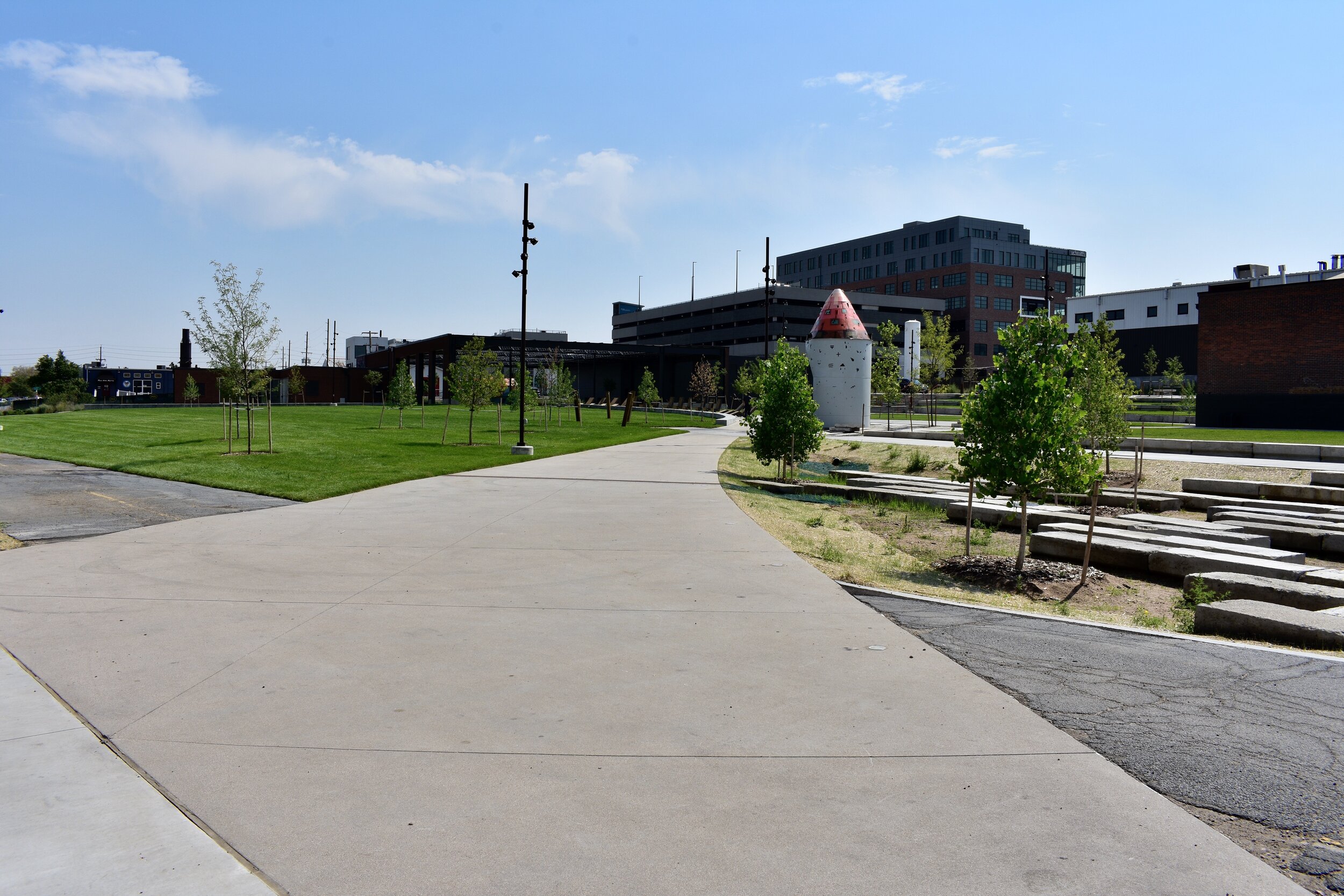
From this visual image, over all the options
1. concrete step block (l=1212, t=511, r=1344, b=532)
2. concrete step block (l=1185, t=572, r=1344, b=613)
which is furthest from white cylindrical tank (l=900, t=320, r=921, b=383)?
concrete step block (l=1185, t=572, r=1344, b=613)

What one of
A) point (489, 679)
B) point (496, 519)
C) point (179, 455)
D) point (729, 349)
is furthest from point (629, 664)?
point (729, 349)

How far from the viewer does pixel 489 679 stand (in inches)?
226

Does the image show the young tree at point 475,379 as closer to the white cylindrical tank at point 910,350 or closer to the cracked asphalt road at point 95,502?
the cracked asphalt road at point 95,502

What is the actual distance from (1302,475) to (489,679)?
20.9 m

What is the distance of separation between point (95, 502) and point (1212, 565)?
1720 cm

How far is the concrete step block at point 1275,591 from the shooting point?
8.53 metres

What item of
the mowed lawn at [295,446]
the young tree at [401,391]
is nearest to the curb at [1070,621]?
the mowed lawn at [295,446]

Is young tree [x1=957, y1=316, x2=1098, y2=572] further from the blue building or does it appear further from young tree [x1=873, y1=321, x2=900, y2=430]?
the blue building

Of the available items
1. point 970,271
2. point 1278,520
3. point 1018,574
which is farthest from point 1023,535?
point 970,271

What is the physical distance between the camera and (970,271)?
109500 millimetres

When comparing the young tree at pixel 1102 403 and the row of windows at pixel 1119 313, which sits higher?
the row of windows at pixel 1119 313

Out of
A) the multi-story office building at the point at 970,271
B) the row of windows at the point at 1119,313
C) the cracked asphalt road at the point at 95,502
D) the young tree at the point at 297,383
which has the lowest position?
the cracked asphalt road at the point at 95,502

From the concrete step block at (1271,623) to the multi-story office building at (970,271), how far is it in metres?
102

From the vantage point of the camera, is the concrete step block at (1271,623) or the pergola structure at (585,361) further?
the pergola structure at (585,361)
